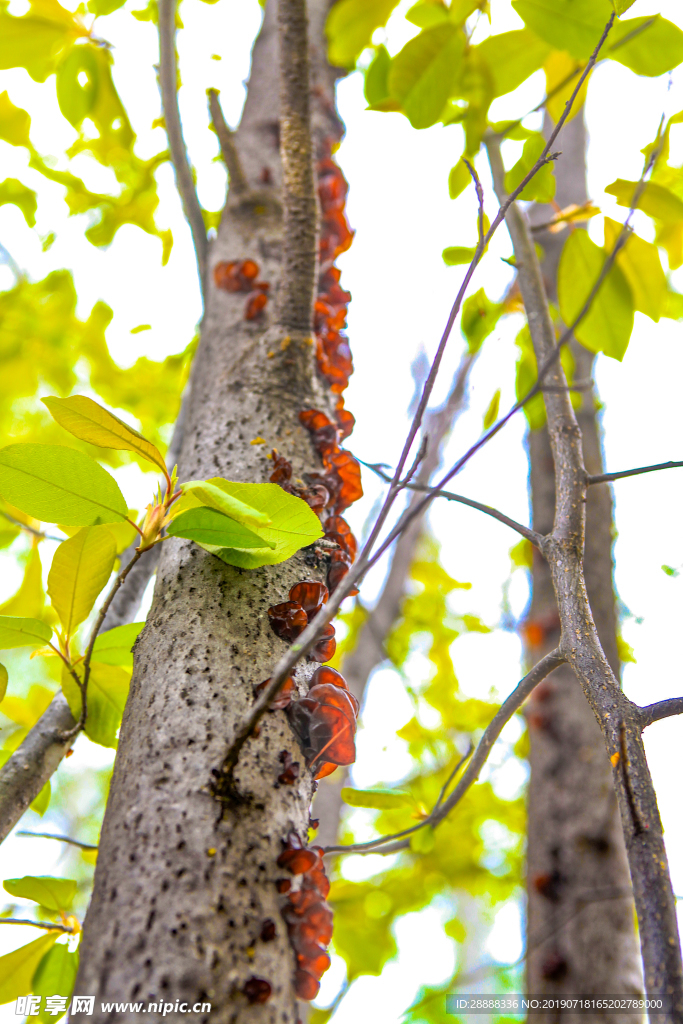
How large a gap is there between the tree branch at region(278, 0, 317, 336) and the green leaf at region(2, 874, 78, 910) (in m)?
0.93

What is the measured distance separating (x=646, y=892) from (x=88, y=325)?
2.36 m

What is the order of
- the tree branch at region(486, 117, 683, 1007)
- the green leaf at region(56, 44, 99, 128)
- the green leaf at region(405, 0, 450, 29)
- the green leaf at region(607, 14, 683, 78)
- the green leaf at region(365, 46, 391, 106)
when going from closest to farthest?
1. the tree branch at region(486, 117, 683, 1007)
2. the green leaf at region(607, 14, 683, 78)
3. the green leaf at region(405, 0, 450, 29)
4. the green leaf at region(365, 46, 391, 106)
5. the green leaf at region(56, 44, 99, 128)

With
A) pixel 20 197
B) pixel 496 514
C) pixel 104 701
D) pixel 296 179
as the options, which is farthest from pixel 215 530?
pixel 20 197

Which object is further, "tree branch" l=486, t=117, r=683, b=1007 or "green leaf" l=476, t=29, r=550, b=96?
"green leaf" l=476, t=29, r=550, b=96

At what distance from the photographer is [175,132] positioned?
4.49ft

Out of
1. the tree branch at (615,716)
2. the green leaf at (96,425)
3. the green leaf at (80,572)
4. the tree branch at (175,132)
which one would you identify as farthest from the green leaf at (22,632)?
the tree branch at (175,132)

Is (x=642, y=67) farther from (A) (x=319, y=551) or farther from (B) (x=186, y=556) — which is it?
(B) (x=186, y=556)

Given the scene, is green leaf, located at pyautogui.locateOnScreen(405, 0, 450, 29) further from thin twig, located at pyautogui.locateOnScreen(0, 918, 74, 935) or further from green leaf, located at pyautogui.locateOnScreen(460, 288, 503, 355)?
thin twig, located at pyautogui.locateOnScreen(0, 918, 74, 935)

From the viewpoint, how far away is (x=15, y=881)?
92 cm

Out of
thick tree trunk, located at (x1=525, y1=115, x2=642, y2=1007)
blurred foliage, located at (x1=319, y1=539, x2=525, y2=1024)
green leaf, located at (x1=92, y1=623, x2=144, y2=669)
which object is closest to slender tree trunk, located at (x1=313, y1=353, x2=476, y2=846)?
blurred foliage, located at (x1=319, y1=539, x2=525, y2=1024)

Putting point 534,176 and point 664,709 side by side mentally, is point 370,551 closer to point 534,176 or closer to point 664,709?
point 664,709

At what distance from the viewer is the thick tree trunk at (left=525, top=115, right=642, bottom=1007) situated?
5.30 feet

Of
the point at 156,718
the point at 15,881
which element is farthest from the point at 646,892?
the point at 15,881

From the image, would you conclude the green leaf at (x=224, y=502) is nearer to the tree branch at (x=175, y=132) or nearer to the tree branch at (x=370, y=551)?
the tree branch at (x=370, y=551)
